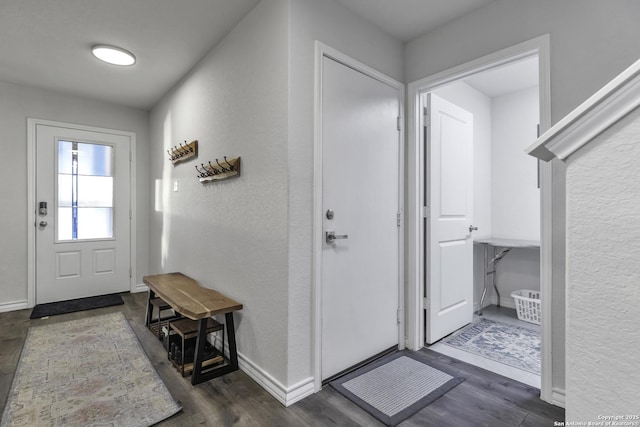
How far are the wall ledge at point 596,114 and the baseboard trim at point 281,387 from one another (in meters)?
1.71

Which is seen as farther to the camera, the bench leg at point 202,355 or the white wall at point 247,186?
the bench leg at point 202,355

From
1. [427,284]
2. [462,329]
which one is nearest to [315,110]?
[427,284]

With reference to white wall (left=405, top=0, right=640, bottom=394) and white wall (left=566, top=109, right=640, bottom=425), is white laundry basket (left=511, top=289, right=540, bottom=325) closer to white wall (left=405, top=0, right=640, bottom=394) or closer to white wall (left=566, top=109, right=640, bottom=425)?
white wall (left=405, top=0, right=640, bottom=394)

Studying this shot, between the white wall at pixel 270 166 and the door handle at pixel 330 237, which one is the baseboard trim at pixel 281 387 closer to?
the white wall at pixel 270 166

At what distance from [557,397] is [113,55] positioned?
4.03 m

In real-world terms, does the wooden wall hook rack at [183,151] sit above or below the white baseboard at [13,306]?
above

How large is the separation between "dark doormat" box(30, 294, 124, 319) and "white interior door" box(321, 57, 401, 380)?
2.97 metres

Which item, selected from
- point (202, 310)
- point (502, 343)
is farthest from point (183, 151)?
point (502, 343)

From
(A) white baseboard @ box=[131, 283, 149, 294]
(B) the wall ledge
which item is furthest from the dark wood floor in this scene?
(A) white baseboard @ box=[131, 283, 149, 294]

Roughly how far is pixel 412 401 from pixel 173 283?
207 centimetres

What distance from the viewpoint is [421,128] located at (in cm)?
254

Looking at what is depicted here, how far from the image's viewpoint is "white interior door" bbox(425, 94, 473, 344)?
257 centimetres

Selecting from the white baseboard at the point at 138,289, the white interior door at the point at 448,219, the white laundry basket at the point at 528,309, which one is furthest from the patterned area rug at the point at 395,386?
the white baseboard at the point at 138,289

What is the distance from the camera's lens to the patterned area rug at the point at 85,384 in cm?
168
